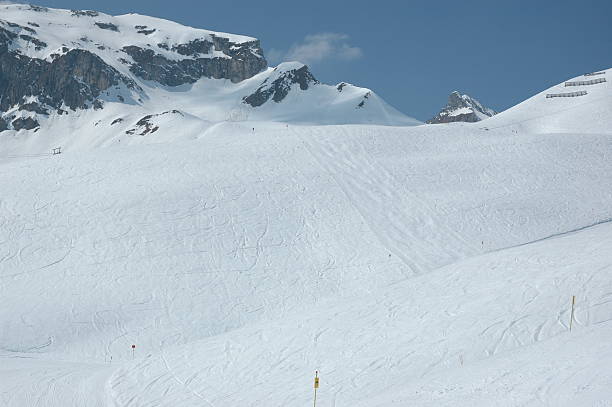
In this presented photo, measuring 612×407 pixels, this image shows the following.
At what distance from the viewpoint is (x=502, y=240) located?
116 feet

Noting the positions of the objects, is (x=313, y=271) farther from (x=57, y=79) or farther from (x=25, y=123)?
(x=57, y=79)

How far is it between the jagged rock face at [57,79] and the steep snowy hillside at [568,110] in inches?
5608

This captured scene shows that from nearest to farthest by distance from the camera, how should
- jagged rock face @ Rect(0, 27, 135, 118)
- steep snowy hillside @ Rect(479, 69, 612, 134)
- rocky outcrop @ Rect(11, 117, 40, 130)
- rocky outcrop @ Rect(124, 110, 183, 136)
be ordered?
steep snowy hillside @ Rect(479, 69, 612, 134) < rocky outcrop @ Rect(124, 110, 183, 136) < rocky outcrop @ Rect(11, 117, 40, 130) < jagged rock face @ Rect(0, 27, 135, 118)

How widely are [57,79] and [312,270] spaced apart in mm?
183465

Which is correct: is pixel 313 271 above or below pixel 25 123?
below

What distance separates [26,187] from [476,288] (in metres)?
30.9

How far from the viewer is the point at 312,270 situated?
32.5 m

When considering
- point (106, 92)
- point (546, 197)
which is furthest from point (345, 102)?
point (546, 197)

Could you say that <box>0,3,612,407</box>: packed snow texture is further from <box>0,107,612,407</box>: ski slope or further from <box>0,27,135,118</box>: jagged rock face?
<box>0,27,135,118</box>: jagged rock face

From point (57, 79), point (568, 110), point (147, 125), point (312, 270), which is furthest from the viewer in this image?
point (57, 79)

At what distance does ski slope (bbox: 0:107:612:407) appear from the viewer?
18.8m

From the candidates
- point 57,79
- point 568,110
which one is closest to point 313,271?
point 568,110

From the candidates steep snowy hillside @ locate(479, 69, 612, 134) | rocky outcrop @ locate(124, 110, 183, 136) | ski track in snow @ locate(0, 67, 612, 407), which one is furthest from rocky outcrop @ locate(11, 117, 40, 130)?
steep snowy hillside @ locate(479, 69, 612, 134)

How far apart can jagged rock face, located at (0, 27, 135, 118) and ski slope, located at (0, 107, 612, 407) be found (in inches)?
5962
